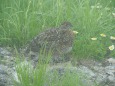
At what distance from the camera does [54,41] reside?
18.2 feet

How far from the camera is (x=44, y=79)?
177 inches

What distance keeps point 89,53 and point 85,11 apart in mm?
785

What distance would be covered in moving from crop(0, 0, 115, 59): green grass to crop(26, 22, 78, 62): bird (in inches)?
16.0

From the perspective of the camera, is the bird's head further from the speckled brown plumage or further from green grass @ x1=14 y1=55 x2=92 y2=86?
green grass @ x1=14 y1=55 x2=92 y2=86

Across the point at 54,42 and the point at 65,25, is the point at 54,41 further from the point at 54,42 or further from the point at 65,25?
the point at 65,25

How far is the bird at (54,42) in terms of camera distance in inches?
217

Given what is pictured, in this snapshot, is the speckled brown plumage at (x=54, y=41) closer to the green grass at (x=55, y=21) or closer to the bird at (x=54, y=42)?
the bird at (x=54, y=42)

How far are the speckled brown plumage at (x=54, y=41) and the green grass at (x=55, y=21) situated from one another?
407mm

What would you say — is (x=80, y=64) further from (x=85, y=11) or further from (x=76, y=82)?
(x=76, y=82)

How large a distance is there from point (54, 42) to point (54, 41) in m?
0.02

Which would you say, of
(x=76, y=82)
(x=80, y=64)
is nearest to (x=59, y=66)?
(x=80, y=64)

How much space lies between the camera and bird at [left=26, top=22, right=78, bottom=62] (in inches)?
217

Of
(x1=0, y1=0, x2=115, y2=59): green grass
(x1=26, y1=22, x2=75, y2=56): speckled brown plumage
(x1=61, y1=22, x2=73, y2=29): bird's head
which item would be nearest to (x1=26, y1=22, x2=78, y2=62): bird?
(x1=26, y1=22, x2=75, y2=56): speckled brown plumage

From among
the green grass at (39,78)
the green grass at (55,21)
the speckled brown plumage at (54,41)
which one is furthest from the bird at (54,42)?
the green grass at (39,78)
